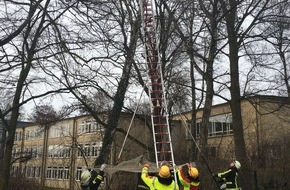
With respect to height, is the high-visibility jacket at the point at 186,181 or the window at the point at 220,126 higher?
the window at the point at 220,126

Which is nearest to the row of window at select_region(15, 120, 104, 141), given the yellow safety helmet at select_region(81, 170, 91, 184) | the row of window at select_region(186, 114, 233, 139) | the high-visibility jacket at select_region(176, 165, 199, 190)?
the row of window at select_region(186, 114, 233, 139)

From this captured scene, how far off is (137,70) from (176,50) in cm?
232

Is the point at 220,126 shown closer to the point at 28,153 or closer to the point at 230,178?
the point at 28,153

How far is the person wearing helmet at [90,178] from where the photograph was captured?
1038 cm

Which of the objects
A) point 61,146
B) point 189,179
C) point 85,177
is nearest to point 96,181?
point 85,177

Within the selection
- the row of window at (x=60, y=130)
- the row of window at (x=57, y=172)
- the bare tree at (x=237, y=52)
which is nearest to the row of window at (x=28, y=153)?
the row of window at (x=60, y=130)

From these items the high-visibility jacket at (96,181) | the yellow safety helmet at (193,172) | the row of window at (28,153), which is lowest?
the high-visibility jacket at (96,181)

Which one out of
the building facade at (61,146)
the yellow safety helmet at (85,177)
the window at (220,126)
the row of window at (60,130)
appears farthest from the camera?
the row of window at (60,130)

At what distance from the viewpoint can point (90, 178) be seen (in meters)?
11.1

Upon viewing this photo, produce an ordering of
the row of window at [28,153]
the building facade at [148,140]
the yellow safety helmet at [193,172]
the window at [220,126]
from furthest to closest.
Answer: the window at [220,126] → the row of window at [28,153] → the building facade at [148,140] → the yellow safety helmet at [193,172]

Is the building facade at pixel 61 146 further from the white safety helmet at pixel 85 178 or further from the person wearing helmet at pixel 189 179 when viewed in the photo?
the person wearing helmet at pixel 189 179

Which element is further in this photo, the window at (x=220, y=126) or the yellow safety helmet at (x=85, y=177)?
the window at (x=220, y=126)

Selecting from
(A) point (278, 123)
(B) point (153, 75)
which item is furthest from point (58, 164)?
(B) point (153, 75)

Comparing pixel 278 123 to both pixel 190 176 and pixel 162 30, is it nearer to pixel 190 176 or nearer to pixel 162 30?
pixel 162 30
